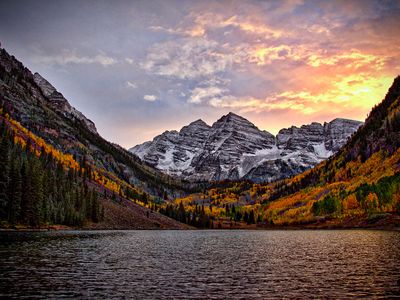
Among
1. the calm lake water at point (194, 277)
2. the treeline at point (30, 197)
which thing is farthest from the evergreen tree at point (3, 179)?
the calm lake water at point (194, 277)

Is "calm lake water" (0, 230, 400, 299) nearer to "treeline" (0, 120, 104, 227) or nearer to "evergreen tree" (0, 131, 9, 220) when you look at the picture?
"evergreen tree" (0, 131, 9, 220)

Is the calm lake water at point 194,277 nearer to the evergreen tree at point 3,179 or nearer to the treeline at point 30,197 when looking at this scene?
the evergreen tree at point 3,179

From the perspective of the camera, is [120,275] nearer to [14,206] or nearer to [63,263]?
[63,263]

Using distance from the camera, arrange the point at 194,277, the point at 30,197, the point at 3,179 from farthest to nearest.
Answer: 1. the point at 30,197
2. the point at 3,179
3. the point at 194,277

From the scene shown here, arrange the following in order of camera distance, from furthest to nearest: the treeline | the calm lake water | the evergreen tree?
the treeline, the evergreen tree, the calm lake water

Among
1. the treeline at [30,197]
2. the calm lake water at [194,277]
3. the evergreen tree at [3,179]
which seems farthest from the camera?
the treeline at [30,197]

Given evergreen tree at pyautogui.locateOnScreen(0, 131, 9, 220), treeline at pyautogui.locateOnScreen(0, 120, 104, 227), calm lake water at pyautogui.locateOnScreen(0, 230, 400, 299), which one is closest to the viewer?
calm lake water at pyautogui.locateOnScreen(0, 230, 400, 299)

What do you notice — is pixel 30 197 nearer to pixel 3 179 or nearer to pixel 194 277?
pixel 3 179

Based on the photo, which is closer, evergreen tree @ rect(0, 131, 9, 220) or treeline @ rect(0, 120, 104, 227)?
evergreen tree @ rect(0, 131, 9, 220)

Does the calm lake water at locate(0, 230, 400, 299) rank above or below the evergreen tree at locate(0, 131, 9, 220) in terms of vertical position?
below

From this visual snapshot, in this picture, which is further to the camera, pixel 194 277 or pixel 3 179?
pixel 3 179

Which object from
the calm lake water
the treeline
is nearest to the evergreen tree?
the treeline

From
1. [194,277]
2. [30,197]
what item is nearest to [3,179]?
[30,197]

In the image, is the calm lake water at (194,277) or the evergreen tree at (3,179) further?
the evergreen tree at (3,179)
